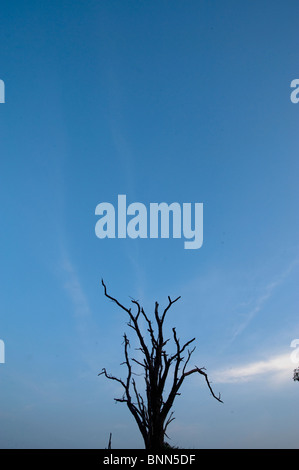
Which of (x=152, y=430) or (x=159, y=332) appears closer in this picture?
(x=152, y=430)

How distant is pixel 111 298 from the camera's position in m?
13.2
